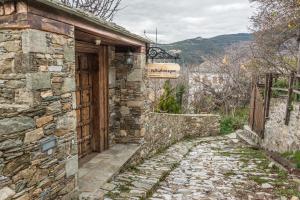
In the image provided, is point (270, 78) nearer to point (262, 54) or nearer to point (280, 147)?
point (280, 147)

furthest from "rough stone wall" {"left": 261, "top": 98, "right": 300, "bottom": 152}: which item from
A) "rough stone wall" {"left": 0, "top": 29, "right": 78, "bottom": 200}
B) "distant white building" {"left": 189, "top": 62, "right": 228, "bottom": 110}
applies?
"distant white building" {"left": 189, "top": 62, "right": 228, "bottom": 110}

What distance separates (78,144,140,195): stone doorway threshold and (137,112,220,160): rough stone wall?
23.9 inches

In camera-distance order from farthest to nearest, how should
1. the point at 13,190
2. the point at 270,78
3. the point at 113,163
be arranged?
the point at 270,78, the point at 113,163, the point at 13,190

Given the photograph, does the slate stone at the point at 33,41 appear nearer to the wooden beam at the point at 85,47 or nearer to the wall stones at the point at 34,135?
the wall stones at the point at 34,135

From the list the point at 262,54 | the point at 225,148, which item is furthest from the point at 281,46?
the point at 225,148

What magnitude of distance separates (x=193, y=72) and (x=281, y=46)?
34.5 feet

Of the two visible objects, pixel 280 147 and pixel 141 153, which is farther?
pixel 280 147

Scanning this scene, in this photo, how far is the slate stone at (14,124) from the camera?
2.65 meters

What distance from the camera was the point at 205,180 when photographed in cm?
558

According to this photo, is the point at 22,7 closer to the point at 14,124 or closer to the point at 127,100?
the point at 14,124

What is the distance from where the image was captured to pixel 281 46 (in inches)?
451

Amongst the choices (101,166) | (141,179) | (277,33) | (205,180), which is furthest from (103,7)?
(205,180)

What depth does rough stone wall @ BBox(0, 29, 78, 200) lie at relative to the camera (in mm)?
2689

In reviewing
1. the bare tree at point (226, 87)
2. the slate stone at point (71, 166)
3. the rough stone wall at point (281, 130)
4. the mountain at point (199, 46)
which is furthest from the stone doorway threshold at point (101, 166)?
the mountain at point (199, 46)
